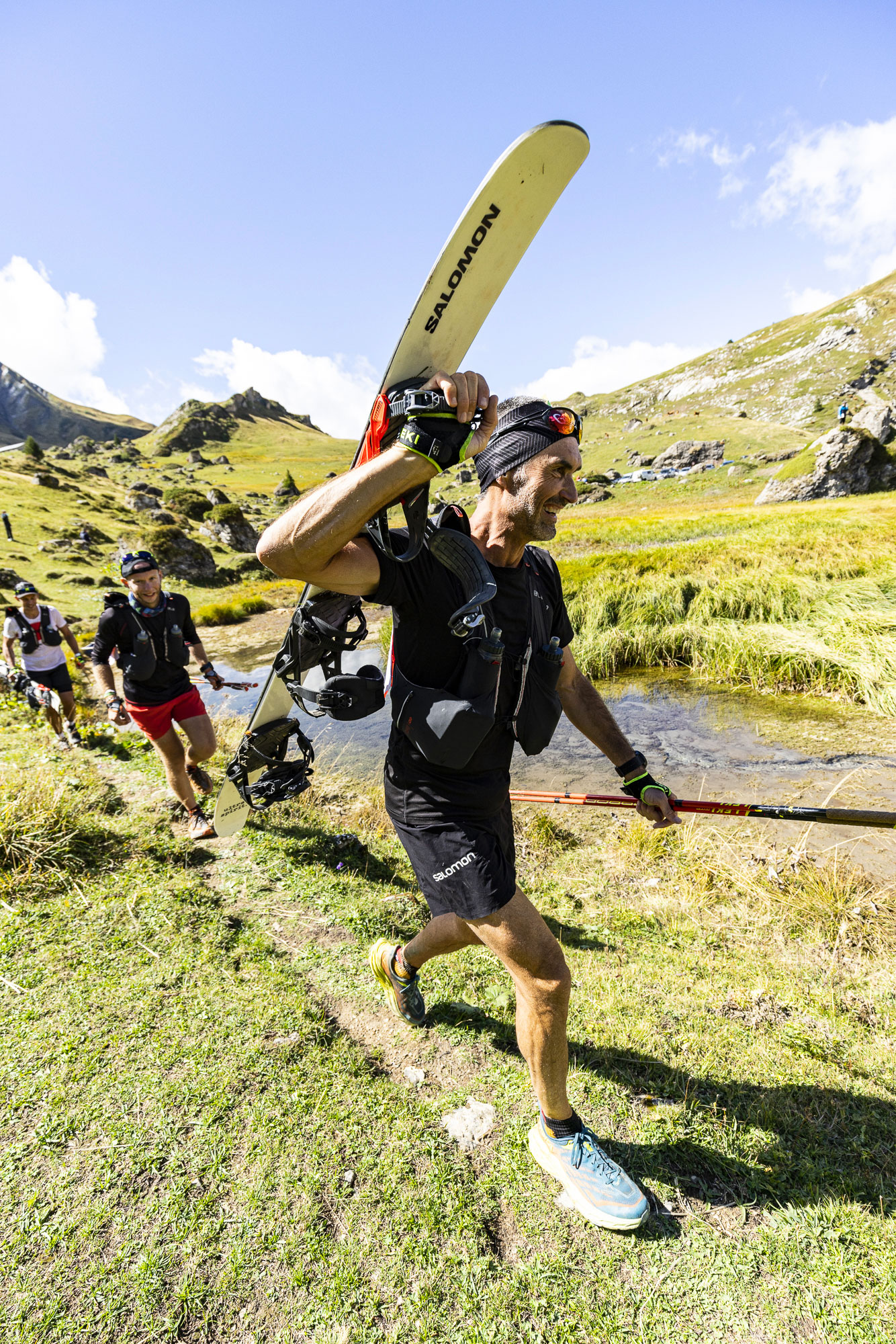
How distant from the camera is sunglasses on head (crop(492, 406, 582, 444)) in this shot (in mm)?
2750

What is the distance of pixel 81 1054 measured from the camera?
326 cm

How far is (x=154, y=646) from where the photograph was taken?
5887mm

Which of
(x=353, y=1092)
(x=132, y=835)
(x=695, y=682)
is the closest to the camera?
(x=353, y=1092)

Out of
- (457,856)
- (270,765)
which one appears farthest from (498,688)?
(270,765)

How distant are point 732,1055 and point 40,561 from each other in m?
37.6

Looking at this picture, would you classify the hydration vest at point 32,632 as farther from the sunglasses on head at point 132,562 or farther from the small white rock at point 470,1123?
the small white rock at point 470,1123

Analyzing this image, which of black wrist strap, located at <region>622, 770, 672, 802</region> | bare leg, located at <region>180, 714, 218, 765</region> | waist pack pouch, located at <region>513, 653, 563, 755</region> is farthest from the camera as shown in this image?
bare leg, located at <region>180, 714, 218, 765</region>

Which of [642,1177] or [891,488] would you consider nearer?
[642,1177]

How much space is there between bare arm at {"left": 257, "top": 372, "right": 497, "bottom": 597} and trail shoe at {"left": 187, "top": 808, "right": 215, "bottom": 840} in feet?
14.8

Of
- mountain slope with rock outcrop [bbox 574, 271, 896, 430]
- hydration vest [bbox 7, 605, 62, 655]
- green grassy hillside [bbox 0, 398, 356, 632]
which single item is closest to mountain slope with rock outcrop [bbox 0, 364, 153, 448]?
green grassy hillside [bbox 0, 398, 356, 632]

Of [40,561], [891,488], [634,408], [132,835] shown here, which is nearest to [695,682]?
[132,835]

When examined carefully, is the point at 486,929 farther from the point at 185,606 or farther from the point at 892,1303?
the point at 185,606

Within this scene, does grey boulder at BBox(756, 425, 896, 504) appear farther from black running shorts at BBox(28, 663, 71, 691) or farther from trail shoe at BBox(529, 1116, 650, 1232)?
trail shoe at BBox(529, 1116, 650, 1232)

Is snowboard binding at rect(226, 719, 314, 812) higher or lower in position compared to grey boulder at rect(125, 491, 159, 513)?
lower
